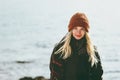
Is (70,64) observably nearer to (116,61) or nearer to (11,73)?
(11,73)

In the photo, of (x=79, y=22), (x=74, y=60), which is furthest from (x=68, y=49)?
(x=79, y=22)

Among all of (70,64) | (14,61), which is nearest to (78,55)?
(70,64)

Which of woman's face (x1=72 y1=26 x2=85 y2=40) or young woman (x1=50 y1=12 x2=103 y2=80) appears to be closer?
woman's face (x1=72 y1=26 x2=85 y2=40)

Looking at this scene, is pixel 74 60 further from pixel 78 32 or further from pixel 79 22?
pixel 79 22

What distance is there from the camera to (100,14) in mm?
69250

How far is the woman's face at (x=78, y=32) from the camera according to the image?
5.53 meters

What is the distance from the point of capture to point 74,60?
18.7 ft

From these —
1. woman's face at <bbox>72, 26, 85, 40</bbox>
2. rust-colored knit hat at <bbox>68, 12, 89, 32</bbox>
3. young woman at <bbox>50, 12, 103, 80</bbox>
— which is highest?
rust-colored knit hat at <bbox>68, 12, 89, 32</bbox>

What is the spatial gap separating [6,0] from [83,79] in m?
86.3

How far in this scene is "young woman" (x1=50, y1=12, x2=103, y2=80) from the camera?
563cm

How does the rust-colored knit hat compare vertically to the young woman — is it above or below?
above

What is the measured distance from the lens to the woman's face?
5527 mm

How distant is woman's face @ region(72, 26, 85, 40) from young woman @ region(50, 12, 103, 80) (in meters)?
0.05

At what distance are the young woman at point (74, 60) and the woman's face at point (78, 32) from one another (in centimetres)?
5
